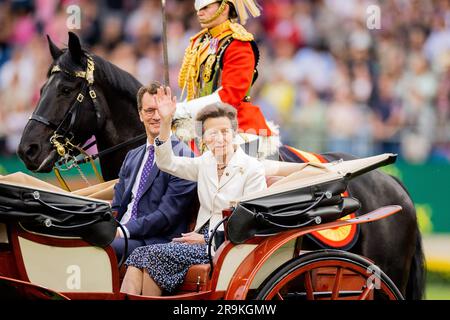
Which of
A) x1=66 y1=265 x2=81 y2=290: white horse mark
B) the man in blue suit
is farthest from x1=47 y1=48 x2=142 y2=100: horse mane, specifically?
x1=66 y1=265 x2=81 y2=290: white horse mark

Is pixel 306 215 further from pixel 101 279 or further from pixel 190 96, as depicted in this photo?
pixel 190 96

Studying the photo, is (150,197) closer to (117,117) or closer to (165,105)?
(165,105)

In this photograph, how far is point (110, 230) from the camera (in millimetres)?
4367

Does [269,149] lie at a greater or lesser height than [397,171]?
greater

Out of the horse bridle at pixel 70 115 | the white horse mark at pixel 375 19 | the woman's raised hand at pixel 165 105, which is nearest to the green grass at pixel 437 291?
the white horse mark at pixel 375 19

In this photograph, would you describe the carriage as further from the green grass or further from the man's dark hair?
the green grass

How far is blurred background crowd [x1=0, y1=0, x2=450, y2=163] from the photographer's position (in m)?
10.4

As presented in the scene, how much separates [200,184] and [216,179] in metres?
0.09

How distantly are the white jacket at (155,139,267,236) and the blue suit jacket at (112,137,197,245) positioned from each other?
0.15 meters

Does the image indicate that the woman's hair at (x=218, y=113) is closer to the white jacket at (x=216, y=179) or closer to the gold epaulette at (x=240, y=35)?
the white jacket at (x=216, y=179)
